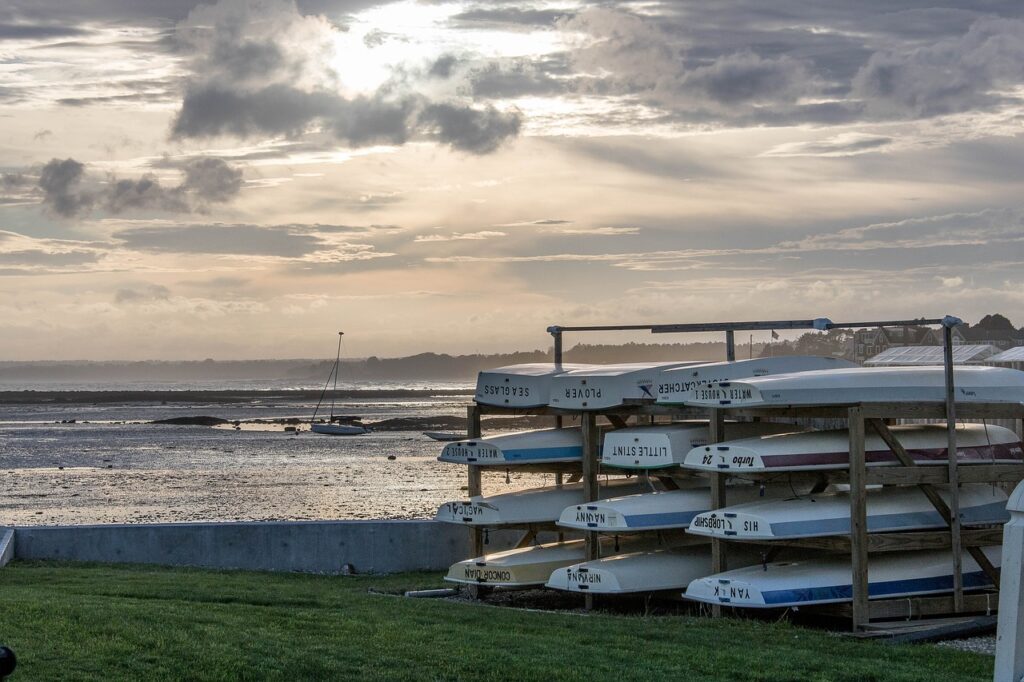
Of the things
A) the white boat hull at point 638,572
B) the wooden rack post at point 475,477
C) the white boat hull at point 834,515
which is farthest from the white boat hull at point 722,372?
the wooden rack post at point 475,477

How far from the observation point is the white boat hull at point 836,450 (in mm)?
13922

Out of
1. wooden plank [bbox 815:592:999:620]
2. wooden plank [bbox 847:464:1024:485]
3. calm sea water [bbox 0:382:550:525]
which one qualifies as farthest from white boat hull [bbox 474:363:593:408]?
calm sea water [bbox 0:382:550:525]

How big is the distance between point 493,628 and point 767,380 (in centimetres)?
434

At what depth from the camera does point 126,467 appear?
51.4m

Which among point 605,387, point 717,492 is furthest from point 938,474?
point 605,387

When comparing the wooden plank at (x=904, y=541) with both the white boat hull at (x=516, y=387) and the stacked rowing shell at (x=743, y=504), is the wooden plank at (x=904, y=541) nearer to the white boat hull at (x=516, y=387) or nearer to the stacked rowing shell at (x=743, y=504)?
Result: the stacked rowing shell at (x=743, y=504)

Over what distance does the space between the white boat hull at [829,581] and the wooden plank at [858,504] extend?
28cm

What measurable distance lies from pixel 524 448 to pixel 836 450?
440 cm

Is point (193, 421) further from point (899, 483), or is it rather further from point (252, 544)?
point (899, 483)

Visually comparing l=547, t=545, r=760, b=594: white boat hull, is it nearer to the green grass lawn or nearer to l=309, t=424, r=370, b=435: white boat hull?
the green grass lawn

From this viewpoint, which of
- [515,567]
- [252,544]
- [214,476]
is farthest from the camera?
[214,476]

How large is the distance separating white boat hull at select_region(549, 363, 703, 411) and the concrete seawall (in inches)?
150

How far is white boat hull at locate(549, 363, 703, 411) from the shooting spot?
51.7 feet

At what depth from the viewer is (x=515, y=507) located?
656 inches
